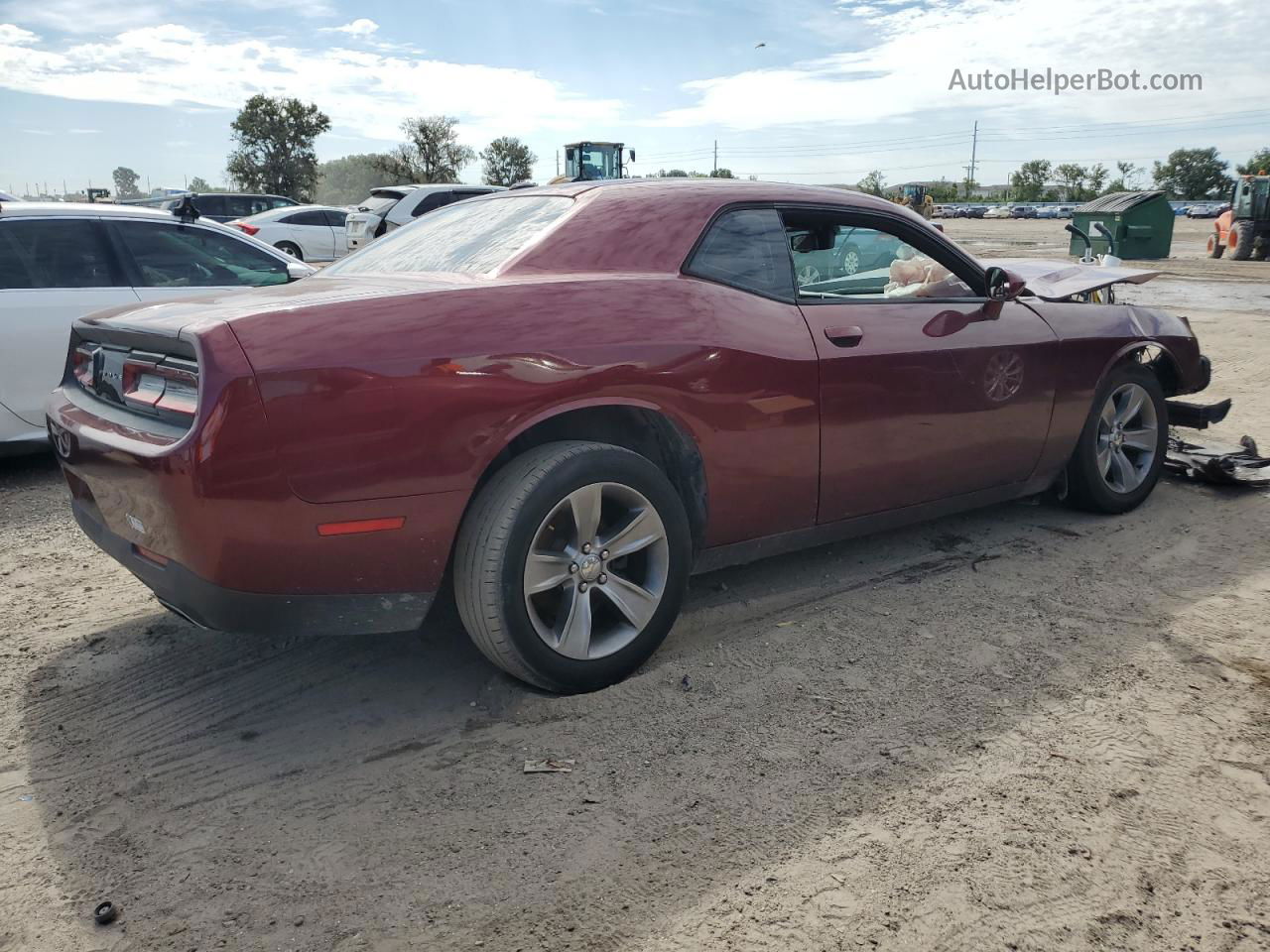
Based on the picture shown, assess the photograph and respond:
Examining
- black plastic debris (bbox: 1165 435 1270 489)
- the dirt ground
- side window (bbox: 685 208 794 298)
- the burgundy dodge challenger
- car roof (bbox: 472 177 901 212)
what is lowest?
the dirt ground

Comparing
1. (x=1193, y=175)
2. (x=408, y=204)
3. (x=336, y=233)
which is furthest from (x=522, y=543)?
(x=1193, y=175)

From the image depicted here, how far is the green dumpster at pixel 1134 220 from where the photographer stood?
63.7ft

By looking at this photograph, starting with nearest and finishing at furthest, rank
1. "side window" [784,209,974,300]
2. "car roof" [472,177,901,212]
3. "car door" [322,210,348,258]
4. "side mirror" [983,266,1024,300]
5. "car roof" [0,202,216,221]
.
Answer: "car roof" [472,177,901,212], "side window" [784,209,974,300], "side mirror" [983,266,1024,300], "car roof" [0,202,216,221], "car door" [322,210,348,258]

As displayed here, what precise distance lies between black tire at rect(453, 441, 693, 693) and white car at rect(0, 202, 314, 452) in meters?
3.17

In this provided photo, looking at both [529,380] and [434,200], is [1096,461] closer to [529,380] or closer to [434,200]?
[529,380]

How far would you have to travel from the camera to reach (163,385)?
8.62 feet

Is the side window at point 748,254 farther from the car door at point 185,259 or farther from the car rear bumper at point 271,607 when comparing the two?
the car door at point 185,259

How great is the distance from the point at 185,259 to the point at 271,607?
4165mm

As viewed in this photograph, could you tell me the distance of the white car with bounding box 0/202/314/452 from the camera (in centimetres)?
521

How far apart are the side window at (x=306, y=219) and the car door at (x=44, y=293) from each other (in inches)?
666

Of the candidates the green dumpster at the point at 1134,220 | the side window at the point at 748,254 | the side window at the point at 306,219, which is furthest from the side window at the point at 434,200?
the side window at the point at 748,254

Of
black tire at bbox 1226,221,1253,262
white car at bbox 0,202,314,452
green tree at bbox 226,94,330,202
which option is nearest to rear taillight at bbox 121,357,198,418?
white car at bbox 0,202,314,452

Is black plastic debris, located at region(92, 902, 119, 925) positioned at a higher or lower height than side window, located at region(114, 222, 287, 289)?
lower

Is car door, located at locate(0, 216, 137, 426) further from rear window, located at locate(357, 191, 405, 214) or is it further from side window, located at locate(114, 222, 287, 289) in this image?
rear window, located at locate(357, 191, 405, 214)
